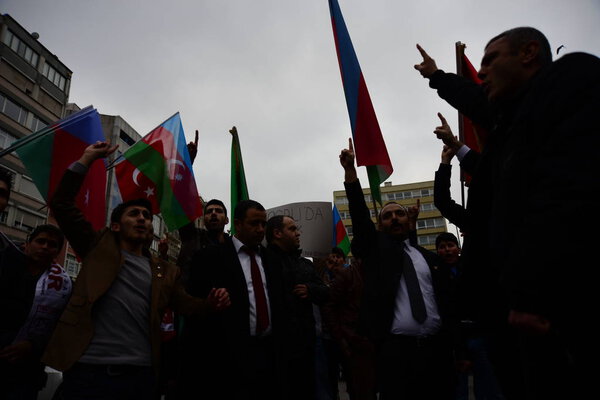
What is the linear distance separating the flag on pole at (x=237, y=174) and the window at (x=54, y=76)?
33.5 meters

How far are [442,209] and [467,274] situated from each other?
1764mm

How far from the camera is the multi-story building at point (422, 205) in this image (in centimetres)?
7044

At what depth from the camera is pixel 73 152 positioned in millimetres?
4352

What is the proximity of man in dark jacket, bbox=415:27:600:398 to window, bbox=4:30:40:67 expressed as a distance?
36.1 m

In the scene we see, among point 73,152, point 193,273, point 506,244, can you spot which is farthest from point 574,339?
point 73,152

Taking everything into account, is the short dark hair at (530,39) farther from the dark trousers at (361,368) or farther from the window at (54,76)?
the window at (54,76)

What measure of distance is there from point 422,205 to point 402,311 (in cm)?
7153

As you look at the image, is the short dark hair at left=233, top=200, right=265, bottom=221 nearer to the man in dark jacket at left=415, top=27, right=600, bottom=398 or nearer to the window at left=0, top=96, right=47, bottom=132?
the man in dark jacket at left=415, top=27, right=600, bottom=398

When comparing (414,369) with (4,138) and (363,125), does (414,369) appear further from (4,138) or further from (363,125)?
(4,138)

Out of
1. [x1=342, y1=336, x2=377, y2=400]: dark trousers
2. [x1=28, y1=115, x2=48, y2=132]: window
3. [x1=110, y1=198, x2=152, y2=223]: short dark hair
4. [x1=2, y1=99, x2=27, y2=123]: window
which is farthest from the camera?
[x1=28, y1=115, x2=48, y2=132]: window

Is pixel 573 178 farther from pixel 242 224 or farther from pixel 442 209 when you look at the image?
pixel 242 224

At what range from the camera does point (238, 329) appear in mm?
3041

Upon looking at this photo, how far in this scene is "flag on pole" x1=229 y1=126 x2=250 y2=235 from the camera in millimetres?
6438

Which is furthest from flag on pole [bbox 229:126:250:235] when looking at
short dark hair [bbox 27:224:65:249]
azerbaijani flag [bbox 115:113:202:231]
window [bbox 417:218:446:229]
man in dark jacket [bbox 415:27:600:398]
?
window [bbox 417:218:446:229]
